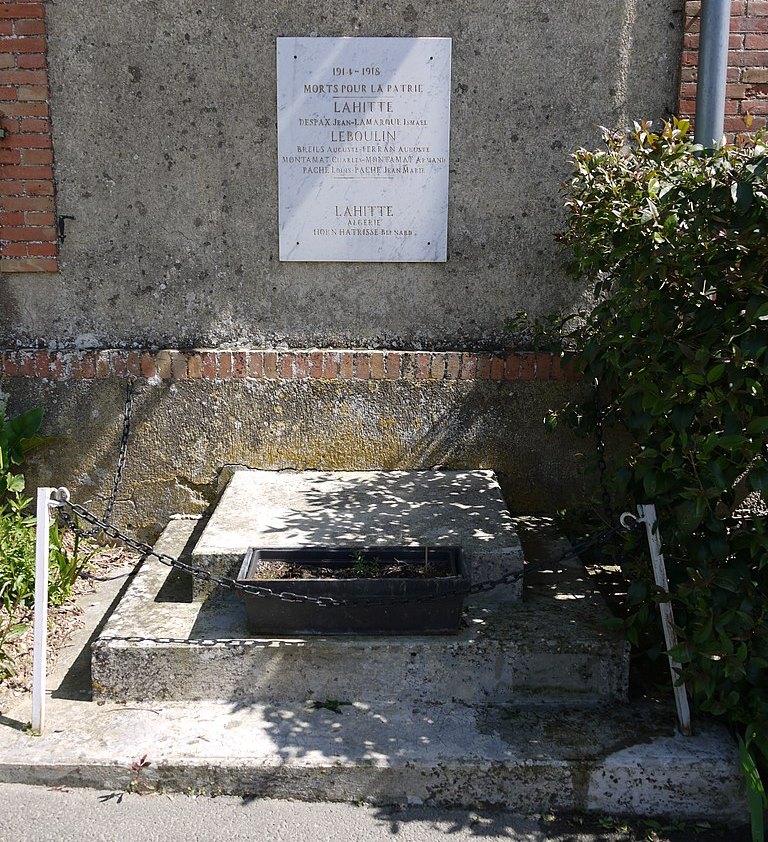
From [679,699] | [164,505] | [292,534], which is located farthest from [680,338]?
[164,505]

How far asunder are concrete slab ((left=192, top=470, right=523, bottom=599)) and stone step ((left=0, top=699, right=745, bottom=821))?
0.83 m

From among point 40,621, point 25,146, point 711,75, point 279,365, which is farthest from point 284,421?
point 711,75

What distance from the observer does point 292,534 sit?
405 centimetres

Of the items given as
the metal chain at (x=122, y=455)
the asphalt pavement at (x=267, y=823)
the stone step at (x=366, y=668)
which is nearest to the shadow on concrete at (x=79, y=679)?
the stone step at (x=366, y=668)

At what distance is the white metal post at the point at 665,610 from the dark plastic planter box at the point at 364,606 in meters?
0.72

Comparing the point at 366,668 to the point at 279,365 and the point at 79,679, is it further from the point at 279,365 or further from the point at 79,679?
the point at 279,365

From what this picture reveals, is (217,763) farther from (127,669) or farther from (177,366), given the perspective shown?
(177,366)

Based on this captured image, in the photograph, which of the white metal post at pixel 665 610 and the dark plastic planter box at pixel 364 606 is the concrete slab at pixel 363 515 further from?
the white metal post at pixel 665 610

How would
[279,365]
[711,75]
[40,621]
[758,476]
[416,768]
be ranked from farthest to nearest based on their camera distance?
[279,365]
[711,75]
[40,621]
[416,768]
[758,476]

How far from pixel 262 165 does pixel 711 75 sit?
236 cm

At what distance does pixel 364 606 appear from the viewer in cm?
346

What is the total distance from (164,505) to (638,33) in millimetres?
Result: 3618

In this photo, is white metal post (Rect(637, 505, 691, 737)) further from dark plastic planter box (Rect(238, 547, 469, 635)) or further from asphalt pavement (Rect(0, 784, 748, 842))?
dark plastic planter box (Rect(238, 547, 469, 635))

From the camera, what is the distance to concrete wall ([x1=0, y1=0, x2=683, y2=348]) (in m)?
4.55
